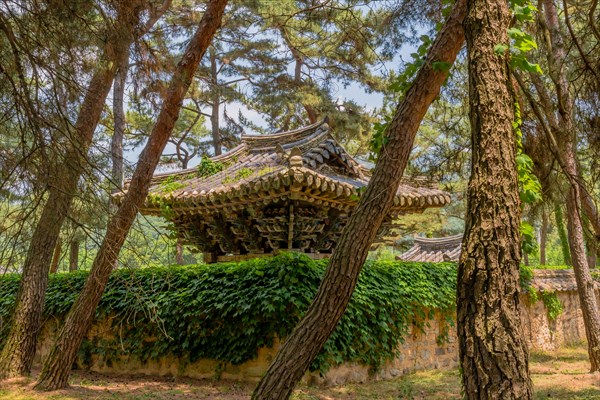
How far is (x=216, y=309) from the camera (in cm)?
678

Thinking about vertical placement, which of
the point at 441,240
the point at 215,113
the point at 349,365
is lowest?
the point at 349,365

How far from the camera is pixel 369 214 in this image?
356 cm

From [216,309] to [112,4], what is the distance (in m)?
4.04

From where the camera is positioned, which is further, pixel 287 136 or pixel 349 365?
pixel 287 136

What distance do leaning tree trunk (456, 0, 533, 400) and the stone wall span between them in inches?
180

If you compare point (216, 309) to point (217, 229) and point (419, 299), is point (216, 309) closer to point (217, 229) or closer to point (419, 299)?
point (217, 229)

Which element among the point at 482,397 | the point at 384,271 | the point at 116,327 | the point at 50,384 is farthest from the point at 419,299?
the point at 482,397

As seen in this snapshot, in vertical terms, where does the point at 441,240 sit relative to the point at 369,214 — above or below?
above

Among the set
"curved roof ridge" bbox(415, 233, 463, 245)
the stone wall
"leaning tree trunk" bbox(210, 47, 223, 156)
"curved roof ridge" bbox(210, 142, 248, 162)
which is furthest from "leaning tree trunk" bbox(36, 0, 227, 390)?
"curved roof ridge" bbox(415, 233, 463, 245)

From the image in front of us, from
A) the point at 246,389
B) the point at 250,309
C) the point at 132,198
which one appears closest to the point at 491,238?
the point at 132,198

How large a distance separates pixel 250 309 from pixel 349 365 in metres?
1.58

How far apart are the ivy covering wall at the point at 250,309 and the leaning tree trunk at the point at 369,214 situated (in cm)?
275

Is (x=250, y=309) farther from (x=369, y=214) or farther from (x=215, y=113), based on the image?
(x=215, y=113)

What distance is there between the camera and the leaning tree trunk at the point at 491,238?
6.92 feet
